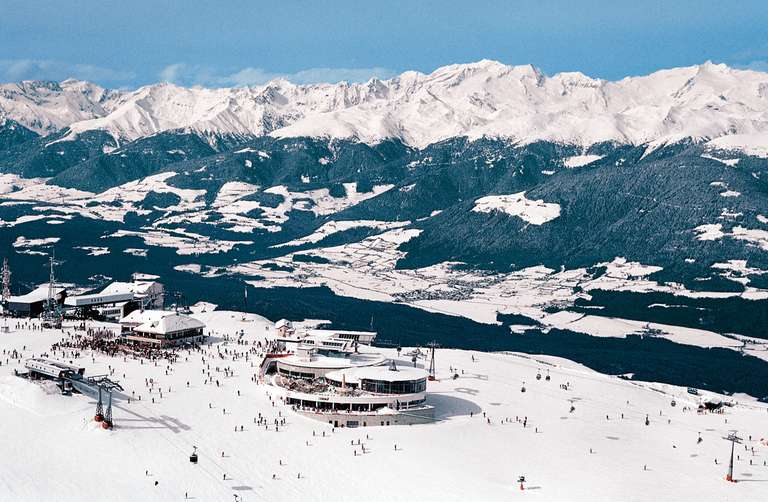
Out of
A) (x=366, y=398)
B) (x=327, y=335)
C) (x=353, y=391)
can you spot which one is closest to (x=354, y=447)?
(x=366, y=398)

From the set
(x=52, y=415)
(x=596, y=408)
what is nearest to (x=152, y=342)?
(x=52, y=415)

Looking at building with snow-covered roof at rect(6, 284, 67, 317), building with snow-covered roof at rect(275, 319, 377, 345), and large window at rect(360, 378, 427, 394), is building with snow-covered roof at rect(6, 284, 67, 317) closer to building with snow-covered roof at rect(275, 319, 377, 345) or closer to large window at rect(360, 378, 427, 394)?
building with snow-covered roof at rect(275, 319, 377, 345)

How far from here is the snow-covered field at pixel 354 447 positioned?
9244 centimetres

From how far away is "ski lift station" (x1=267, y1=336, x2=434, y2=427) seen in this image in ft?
375

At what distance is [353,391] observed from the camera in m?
117

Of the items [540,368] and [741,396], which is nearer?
[540,368]

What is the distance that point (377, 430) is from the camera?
111938 mm

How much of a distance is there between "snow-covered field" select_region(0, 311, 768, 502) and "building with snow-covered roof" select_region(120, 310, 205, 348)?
933 cm

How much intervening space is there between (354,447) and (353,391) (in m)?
13.1

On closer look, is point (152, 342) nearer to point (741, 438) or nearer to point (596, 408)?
point (596, 408)

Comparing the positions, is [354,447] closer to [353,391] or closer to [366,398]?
[366,398]

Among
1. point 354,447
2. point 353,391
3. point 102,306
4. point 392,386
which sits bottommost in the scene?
point 354,447

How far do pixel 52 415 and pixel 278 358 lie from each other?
104 ft

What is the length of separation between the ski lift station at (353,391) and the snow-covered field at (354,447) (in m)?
2.12
